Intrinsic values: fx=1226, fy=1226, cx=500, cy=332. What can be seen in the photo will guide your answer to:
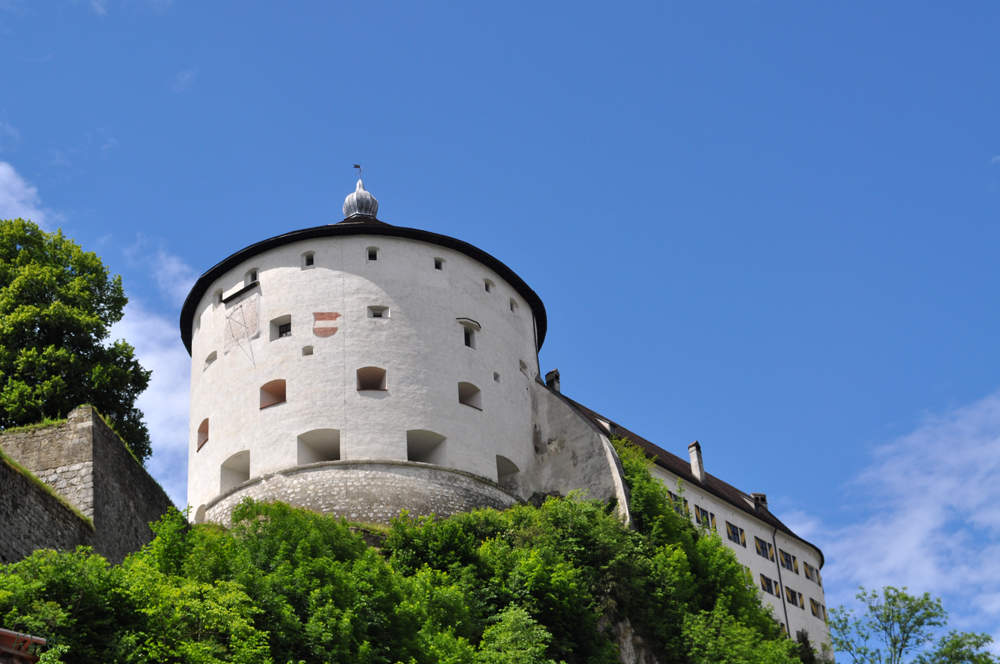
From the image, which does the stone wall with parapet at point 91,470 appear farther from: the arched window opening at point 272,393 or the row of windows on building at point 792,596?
the row of windows on building at point 792,596

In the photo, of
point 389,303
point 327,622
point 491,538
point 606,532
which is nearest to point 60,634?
point 327,622

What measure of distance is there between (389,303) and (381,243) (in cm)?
226

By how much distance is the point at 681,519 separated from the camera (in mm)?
36219

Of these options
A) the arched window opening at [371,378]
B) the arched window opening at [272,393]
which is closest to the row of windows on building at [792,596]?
the arched window opening at [371,378]

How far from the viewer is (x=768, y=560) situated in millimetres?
45344

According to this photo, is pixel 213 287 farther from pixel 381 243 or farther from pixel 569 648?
pixel 569 648

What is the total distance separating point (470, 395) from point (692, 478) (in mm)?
10920

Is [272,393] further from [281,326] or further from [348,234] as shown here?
[348,234]

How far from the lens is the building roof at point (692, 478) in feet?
138

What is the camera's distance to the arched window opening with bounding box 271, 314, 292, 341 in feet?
119

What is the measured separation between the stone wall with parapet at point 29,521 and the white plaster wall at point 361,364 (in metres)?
13.1

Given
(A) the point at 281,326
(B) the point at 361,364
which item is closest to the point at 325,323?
(A) the point at 281,326

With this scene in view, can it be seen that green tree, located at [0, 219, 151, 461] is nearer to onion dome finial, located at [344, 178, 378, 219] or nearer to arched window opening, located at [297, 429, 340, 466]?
arched window opening, located at [297, 429, 340, 466]

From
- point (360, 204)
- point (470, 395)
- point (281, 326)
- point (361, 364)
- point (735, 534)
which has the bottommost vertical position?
point (735, 534)
